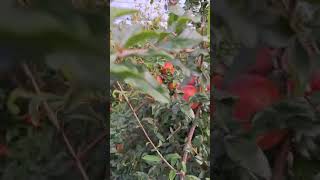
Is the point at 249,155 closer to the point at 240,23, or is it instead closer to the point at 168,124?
the point at 240,23

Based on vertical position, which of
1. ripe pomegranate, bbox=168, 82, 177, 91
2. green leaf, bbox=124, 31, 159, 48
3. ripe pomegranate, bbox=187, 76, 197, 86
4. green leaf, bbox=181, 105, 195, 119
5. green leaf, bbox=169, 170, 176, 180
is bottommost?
green leaf, bbox=169, 170, 176, 180

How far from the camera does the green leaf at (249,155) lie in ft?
2.55

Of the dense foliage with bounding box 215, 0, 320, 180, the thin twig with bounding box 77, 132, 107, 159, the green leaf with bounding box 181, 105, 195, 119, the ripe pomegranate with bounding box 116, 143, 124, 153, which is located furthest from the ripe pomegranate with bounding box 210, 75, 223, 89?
the ripe pomegranate with bounding box 116, 143, 124, 153

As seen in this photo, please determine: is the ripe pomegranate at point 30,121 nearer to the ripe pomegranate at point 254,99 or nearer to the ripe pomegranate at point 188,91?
the ripe pomegranate at point 254,99

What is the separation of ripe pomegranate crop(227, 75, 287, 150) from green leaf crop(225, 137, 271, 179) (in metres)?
0.02

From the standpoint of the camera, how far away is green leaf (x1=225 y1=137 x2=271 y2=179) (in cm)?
78

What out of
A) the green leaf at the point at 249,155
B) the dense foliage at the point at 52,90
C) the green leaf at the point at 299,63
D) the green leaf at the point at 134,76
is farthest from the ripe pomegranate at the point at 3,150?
the green leaf at the point at 299,63

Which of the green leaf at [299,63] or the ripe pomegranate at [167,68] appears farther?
the ripe pomegranate at [167,68]

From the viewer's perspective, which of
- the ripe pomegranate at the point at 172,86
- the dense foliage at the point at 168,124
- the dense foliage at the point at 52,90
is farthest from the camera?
the ripe pomegranate at the point at 172,86

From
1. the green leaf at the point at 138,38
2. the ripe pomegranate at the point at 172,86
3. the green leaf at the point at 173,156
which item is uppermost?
the green leaf at the point at 138,38

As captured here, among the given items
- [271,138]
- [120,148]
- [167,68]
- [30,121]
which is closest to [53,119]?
[30,121]

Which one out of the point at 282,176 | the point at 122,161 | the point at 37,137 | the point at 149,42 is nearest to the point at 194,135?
the point at 122,161

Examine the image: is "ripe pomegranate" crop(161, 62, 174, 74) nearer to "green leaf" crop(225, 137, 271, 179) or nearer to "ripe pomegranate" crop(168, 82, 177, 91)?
"ripe pomegranate" crop(168, 82, 177, 91)

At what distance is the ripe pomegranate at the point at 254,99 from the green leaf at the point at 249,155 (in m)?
0.02
